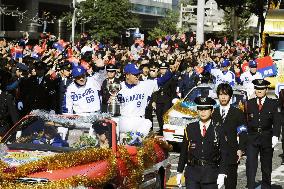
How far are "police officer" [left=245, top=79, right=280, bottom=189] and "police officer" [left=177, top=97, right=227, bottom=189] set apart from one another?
291 cm

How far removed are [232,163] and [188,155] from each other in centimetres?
136

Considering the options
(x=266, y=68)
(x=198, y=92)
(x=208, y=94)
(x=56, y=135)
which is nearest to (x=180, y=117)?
(x=208, y=94)

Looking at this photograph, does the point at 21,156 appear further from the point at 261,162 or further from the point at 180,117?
the point at 180,117

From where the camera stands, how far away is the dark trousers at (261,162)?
36.9 ft

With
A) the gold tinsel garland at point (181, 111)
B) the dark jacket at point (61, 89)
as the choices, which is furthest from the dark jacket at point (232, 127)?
the gold tinsel garland at point (181, 111)

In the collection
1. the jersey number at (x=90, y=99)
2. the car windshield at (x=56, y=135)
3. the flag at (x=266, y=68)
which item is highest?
the jersey number at (x=90, y=99)

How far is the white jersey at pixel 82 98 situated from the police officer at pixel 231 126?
7.85 ft

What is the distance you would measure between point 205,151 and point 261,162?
127 inches

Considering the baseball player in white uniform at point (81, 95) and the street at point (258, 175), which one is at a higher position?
the baseball player in white uniform at point (81, 95)

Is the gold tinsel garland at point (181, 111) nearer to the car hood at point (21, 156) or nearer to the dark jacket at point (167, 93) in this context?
the dark jacket at point (167, 93)

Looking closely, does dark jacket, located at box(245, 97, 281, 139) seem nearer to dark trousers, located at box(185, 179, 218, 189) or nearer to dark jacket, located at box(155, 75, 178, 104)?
dark trousers, located at box(185, 179, 218, 189)

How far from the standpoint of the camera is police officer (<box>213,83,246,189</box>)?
9.58m

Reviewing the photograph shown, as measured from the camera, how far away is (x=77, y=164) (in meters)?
8.15

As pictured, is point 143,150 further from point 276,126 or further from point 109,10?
point 109,10
